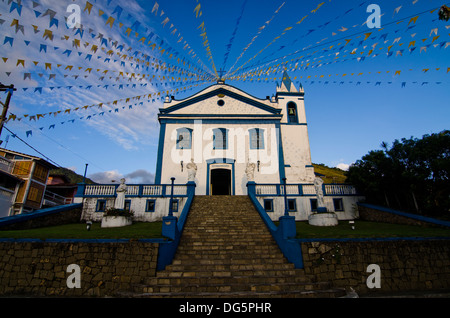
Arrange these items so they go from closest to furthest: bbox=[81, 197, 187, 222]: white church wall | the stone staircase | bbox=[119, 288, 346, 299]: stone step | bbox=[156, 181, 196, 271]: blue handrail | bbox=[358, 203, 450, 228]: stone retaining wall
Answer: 1. bbox=[119, 288, 346, 299]: stone step
2. the stone staircase
3. bbox=[156, 181, 196, 271]: blue handrail
4. bbox=[358, 203, 450, 228]: stone retaining wall
5. bbox=[81, 197, 187, 222]: white church wall

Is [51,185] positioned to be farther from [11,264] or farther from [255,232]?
[255,232]

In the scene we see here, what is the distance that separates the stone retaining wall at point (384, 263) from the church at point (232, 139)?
9.96m

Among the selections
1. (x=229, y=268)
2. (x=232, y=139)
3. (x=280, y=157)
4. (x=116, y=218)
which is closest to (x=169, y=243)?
(x=229, y=268)

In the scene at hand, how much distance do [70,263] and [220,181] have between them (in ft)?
47.7

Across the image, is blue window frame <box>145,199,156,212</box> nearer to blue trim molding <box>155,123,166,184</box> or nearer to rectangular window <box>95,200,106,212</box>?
rectangular window <box>95,200,106,212</box>

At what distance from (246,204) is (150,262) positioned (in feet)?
24.7

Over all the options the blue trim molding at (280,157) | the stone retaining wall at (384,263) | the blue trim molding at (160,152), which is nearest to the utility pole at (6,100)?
the blue trim molding at (160,152)

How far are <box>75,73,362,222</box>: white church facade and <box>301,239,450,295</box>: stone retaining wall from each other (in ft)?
23.5

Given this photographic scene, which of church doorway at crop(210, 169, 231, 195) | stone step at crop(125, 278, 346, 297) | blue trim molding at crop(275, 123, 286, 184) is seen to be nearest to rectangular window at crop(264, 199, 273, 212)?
blue trim molding at crop(275, 123, 286, 184)

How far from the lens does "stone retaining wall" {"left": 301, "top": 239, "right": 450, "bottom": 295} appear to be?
785 cm

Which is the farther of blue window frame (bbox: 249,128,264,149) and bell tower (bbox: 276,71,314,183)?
blue window frame (bbox: 249,128,264,149)

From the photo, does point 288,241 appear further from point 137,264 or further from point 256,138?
point 256,138

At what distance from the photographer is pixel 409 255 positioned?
8.29 metres
